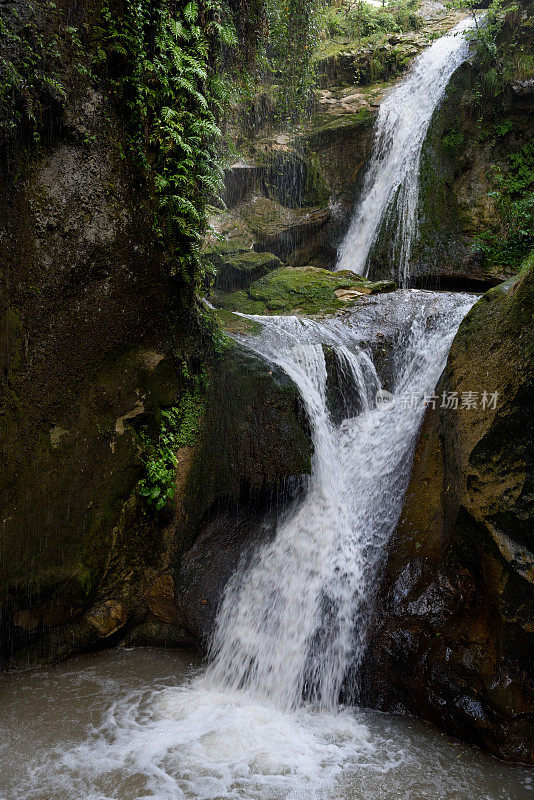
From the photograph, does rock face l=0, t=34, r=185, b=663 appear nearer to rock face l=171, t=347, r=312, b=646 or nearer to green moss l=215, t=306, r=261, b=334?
rock face l=171, t=347, r=312, b=646

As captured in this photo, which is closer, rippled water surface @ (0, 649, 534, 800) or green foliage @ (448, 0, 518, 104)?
rippled water surface @ (0, 649, 534, 800)

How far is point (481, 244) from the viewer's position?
30.8 feet

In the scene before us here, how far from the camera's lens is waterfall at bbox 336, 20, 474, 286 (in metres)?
10.4

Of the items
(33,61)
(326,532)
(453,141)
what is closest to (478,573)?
(326,532)

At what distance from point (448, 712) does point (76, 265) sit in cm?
470

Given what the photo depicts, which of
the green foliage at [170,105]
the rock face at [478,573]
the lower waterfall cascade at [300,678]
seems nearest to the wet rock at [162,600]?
the lower waterfall cascade at [300,678]

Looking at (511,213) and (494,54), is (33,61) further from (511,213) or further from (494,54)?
(494,54)

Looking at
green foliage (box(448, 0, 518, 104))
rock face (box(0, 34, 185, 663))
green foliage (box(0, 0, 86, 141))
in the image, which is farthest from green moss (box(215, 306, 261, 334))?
green foliage (box(448, 0, 518, 104))

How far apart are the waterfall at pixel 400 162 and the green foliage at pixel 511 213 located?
5.44 ft

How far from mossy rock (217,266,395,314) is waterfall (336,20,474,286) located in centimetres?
226

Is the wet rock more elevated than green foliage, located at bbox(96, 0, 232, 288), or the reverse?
green foliage, located at bbox(96, 0, 232, 288)

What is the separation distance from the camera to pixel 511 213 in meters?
8.95

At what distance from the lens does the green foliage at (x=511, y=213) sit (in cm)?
885

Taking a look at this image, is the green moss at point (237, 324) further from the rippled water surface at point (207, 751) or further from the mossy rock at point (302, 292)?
the rippled water surface at point (207, 751)
